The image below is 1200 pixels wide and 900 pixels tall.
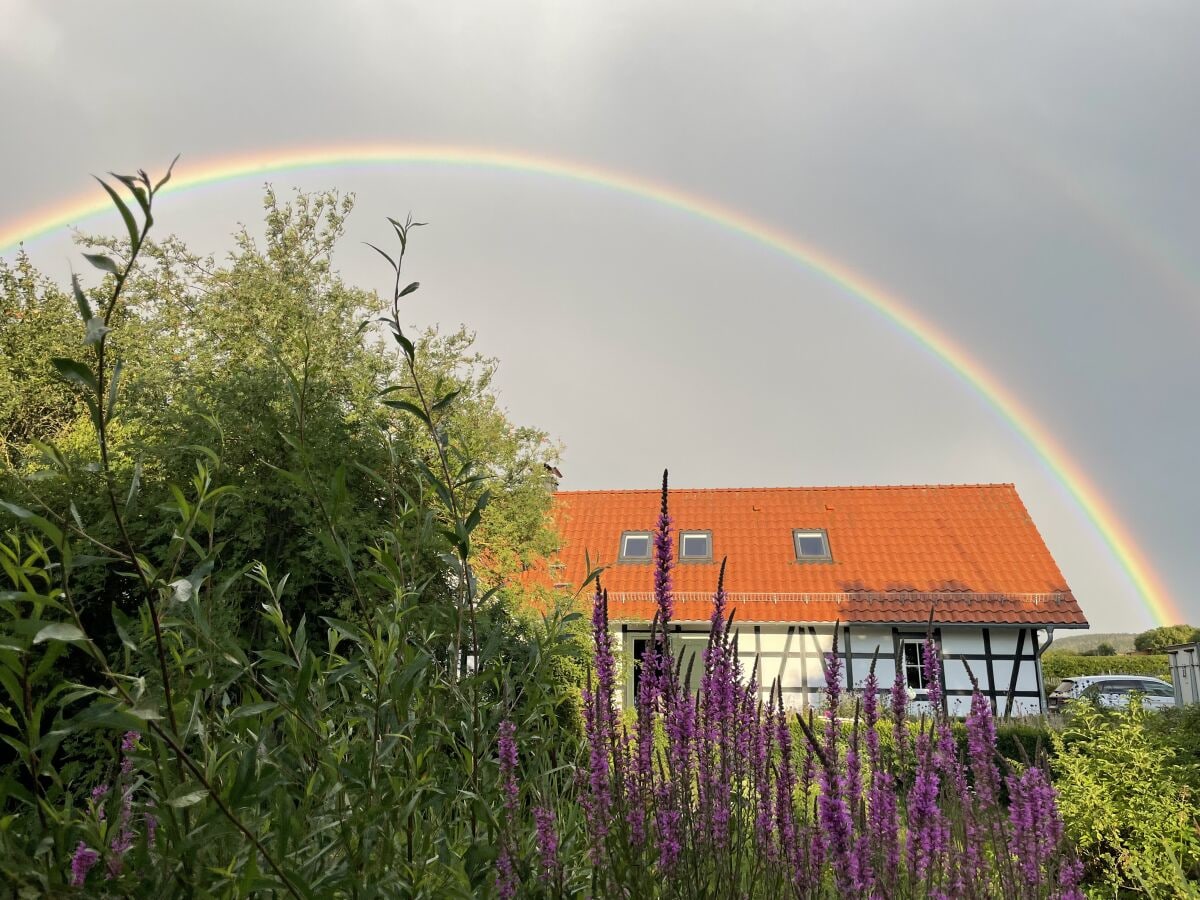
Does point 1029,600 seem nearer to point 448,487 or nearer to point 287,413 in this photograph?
point 287,413

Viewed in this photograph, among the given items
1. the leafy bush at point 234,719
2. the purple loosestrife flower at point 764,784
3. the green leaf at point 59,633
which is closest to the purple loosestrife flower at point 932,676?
the purple loosestrife flower at point 764,784

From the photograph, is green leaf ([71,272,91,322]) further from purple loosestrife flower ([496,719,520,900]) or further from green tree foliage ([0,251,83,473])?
green tree foliage ([0,251,83,473])

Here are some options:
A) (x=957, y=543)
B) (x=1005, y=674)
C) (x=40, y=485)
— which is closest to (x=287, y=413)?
(x=40, y=485)

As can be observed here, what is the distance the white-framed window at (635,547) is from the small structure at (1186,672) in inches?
453

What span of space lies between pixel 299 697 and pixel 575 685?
928 centimetres

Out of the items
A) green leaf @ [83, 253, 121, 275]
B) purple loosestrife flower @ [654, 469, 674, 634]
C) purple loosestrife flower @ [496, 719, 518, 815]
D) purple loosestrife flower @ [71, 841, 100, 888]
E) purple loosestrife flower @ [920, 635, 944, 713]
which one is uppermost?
green leaf @ [83, 253, 121, 275]

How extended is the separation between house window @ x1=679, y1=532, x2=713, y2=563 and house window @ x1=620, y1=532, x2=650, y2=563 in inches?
36.3

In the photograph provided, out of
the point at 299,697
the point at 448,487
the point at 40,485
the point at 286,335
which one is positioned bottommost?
the point at 299,697

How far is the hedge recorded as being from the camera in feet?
118

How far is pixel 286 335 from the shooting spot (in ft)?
58.1

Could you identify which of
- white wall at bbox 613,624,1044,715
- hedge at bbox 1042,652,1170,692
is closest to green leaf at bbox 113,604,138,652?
white wall at bbox 613,624,1044,715

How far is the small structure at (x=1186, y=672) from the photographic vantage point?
51.5 feet

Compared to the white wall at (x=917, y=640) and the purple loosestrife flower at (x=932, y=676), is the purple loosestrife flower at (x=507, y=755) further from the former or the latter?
the white wall at (x=917, y=640)

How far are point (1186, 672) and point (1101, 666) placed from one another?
78.7 ft
